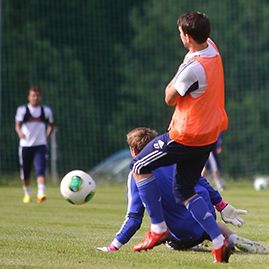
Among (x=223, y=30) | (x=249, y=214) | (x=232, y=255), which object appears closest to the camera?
(x=232, y=255)

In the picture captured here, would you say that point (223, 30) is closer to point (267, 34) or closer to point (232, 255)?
point (267, 34)

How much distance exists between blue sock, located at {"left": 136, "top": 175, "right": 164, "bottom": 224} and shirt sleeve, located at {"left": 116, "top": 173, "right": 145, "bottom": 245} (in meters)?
0.24

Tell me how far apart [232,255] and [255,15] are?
2417 cm

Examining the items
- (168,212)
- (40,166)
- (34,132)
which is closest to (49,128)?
(34,132)

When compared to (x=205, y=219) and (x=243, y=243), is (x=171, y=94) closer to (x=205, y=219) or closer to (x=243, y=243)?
(x=205, y=219)

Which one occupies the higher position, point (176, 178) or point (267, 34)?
point (176, 178)

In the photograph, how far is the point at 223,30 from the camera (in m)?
33.7

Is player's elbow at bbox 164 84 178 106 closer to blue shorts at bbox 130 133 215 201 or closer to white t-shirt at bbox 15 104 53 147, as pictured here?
blue shorts at bbox 130 133 215 201

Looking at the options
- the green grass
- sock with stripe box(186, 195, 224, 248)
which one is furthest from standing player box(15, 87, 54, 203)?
sock with stripe box(186, 195, 224, 248)

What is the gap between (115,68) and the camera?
116ft

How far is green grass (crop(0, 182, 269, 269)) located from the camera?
7746 millimetres

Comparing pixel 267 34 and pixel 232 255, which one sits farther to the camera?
pixel 267 34

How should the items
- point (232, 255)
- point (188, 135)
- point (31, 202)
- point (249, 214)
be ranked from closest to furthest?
point (188, 135)
point (232, 255)
point (249, 214)
point (31, 202)

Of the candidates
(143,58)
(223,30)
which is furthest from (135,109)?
(223,30)
